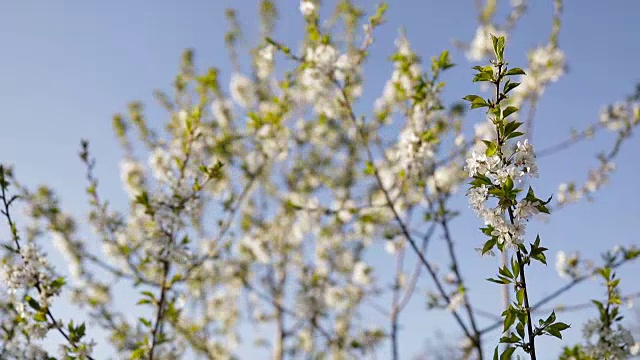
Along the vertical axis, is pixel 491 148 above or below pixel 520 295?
above

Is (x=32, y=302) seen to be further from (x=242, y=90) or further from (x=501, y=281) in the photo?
Result: (x=242, y=90)

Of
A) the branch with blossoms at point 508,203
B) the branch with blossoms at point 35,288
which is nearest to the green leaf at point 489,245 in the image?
the branch with blossoms at point 508,203

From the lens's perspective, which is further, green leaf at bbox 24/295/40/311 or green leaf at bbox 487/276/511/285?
green leaf at bbox 24/295/40/311

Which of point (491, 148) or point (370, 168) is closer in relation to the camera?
point (491, 148)

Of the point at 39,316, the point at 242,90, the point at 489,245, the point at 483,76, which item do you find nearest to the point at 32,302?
the point at 39,316

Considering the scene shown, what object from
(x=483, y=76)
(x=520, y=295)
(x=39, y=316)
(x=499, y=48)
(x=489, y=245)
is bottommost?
(x=520, y=295)

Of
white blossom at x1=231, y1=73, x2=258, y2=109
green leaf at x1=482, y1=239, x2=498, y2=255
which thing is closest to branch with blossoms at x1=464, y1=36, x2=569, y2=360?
green leaf at x1=482, y1=239, x2=498, y2=255

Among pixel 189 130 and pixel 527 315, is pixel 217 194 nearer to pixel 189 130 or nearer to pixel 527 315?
pixel 189 130

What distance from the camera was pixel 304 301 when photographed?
7.36 metres

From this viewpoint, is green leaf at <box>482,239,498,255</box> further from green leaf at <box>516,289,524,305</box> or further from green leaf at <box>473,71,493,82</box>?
green leaf at <box>473,71,493,82</box>

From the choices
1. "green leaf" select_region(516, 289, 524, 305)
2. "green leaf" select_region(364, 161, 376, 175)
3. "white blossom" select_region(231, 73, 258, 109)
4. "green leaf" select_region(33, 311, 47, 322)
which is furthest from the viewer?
"white blossom" select_region(231, 73, 258, 109)

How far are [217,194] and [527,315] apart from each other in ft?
23.1

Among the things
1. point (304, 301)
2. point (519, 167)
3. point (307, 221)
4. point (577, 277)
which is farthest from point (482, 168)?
point (307, 221)

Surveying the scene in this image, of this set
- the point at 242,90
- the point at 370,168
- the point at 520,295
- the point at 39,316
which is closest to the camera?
the point at 520,295
